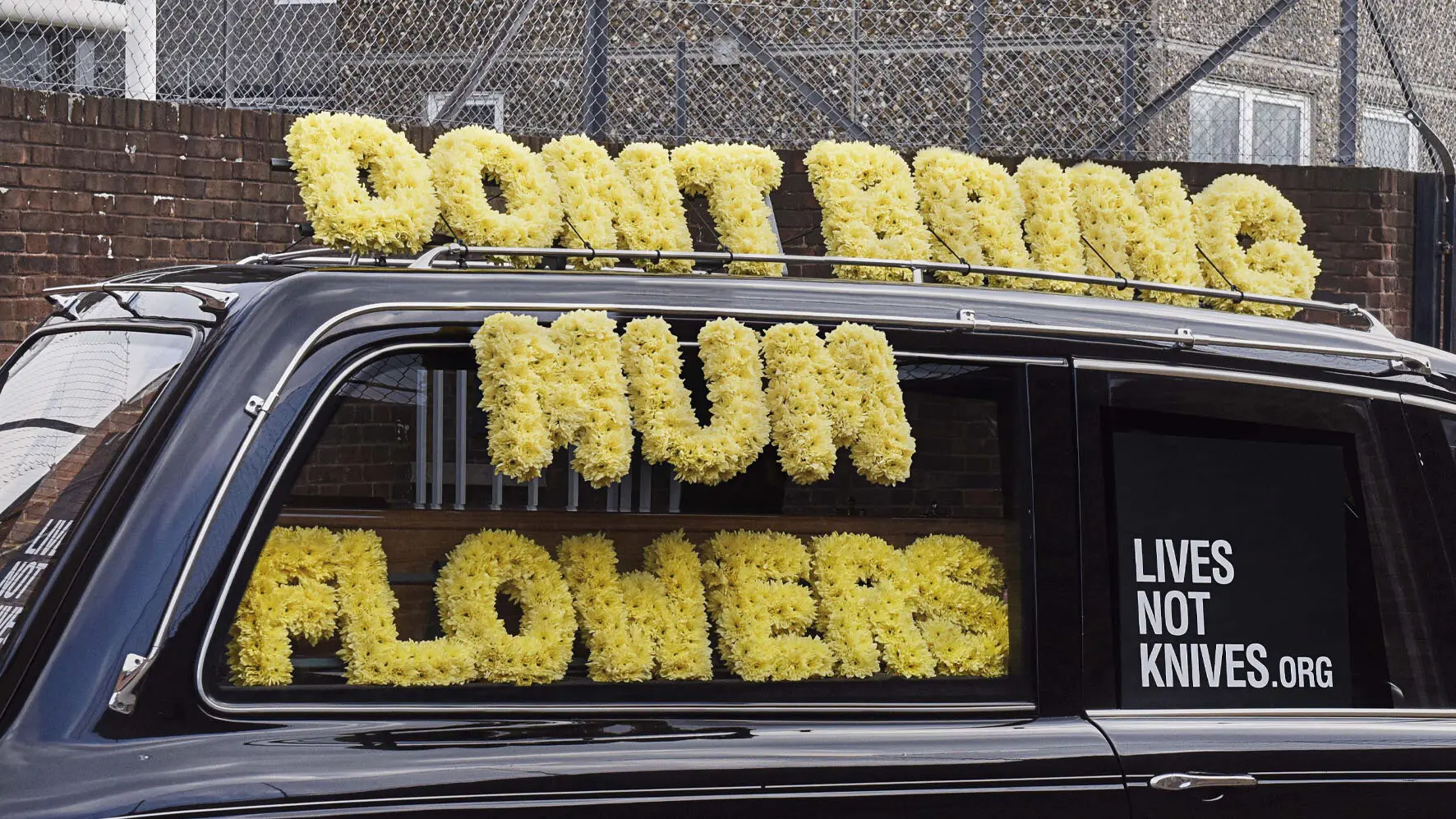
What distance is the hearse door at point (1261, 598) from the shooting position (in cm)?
287

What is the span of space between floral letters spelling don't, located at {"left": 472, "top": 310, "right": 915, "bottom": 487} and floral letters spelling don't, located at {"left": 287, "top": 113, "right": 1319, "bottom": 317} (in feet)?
2.39

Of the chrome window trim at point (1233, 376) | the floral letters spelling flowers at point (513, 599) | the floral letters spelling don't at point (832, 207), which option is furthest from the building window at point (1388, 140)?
the floral letters spelling flowers at point (513, 599)

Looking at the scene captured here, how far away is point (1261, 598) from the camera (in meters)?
3.01

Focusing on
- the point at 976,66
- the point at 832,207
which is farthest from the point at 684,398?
the point at 976,66

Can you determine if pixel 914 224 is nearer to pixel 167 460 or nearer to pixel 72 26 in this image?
pixel 167 460

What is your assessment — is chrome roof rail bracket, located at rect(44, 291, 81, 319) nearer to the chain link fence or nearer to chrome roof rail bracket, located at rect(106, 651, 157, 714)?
chrome roof rail bracket, located at rect(106, 651, 157, 714)

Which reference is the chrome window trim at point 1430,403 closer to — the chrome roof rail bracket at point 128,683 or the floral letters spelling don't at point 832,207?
the floral letters spelling don't at point 832,207

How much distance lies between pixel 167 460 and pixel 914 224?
88.0 inches

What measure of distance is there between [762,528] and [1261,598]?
3.21 feet

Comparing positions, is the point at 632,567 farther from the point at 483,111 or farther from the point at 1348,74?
the point at 483,111

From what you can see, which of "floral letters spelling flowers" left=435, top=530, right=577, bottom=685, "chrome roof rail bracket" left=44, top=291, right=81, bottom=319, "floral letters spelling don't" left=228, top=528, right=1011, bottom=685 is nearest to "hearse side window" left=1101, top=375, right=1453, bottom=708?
"floral letters spelling don't" left=228, top=528, right=1011, bottom=685

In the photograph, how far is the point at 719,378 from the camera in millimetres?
2746

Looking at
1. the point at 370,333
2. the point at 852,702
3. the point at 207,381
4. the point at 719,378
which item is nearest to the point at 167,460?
the point at 207,381

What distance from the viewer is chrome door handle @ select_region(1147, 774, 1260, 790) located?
→ 9.17ft
